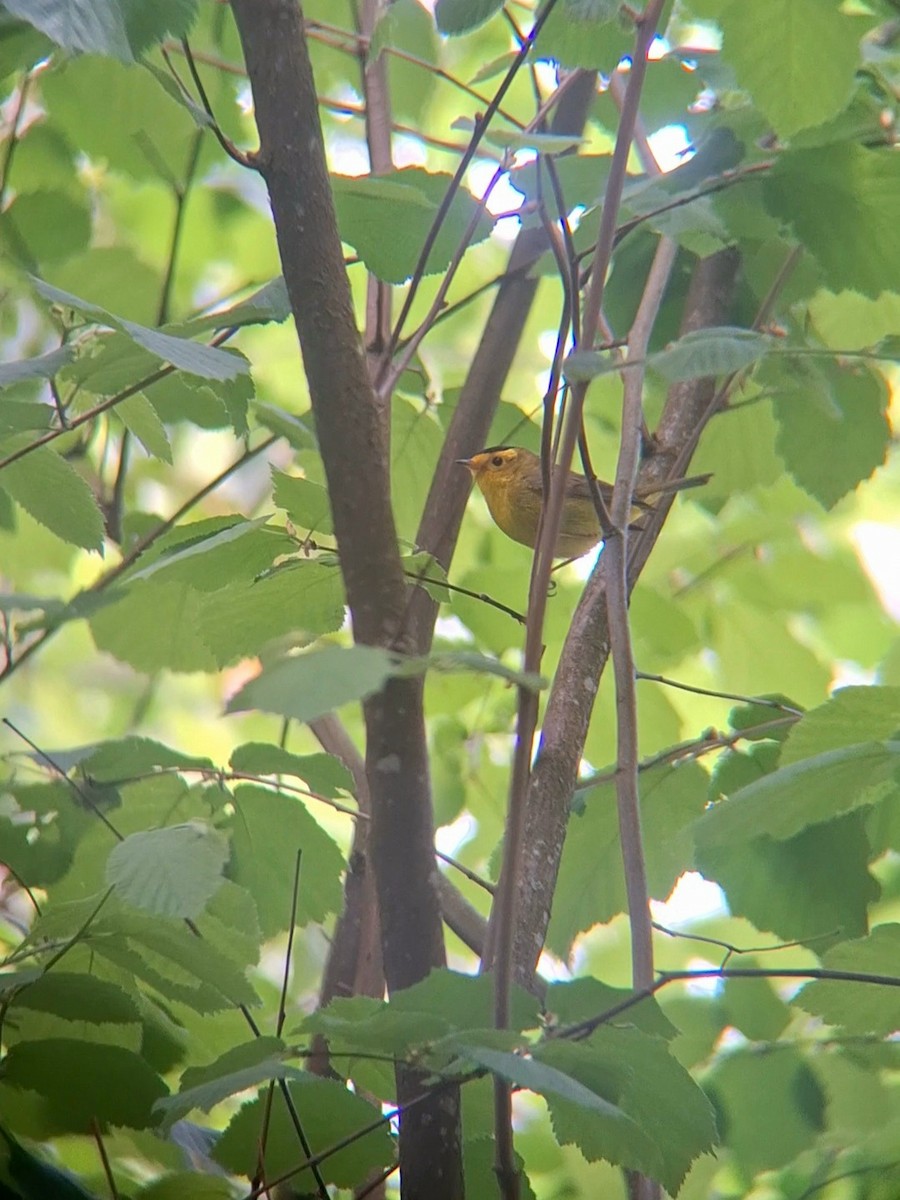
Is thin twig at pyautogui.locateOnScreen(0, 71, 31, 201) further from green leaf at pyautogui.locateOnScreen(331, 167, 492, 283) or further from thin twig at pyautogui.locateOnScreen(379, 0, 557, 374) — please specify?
thin twig at pyautogui.locateOnScreen(379, 0, 557, 374)

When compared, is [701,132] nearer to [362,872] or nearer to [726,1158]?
[362,872]

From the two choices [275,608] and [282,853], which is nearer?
[275,608]

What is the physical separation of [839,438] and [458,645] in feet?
1.68

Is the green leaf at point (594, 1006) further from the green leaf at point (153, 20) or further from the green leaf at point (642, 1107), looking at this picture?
the green leaf at point (153, 20)

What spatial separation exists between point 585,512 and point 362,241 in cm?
184

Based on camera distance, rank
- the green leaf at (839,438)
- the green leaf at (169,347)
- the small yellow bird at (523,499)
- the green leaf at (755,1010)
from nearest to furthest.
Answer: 1. the green leaf at (169,347)
2. the green leaf at (839,438)
3. the green leaf at (755,1010)
4. the small yellow bird at (523,499)

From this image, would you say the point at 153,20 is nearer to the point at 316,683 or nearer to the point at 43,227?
the point at 316,683

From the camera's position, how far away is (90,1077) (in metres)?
0.83

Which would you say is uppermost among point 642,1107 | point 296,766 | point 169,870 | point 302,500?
point 302,500

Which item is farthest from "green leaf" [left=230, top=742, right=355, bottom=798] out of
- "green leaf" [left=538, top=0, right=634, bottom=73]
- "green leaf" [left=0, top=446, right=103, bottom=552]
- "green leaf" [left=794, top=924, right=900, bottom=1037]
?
"green leaf" [left=538, top=0, right=634, bottom=73]

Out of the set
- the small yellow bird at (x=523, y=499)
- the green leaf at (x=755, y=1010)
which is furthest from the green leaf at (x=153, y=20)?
the small yellow bird at (x=523, y=499)

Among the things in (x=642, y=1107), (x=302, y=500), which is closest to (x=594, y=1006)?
(x=642, y=1107)

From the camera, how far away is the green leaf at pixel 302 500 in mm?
1033

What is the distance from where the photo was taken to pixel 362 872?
136cm
